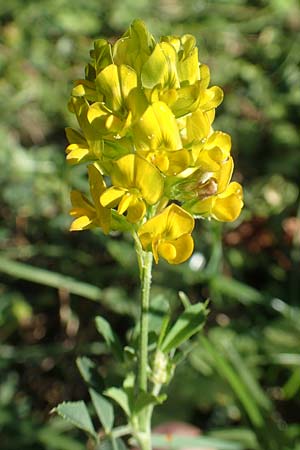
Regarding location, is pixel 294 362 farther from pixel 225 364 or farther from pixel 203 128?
pixel 203 128

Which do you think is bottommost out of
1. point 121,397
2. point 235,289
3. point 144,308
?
point 235,289

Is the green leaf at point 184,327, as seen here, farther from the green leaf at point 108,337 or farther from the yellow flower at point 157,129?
the yellow flower at point 157,129

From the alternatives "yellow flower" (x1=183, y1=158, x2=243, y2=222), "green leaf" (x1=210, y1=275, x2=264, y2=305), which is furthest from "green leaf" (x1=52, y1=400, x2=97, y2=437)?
"green leaf" (x1=210, y1=275, x2=264, y2=305)

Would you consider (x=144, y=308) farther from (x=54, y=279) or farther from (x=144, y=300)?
(x=54, y=279)

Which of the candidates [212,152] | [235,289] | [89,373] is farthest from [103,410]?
[235,289]

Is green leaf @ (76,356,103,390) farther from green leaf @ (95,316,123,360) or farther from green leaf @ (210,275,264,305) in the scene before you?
green leaf @ (210,275,264,305)

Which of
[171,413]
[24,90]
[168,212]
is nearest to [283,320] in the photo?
[171,413]
